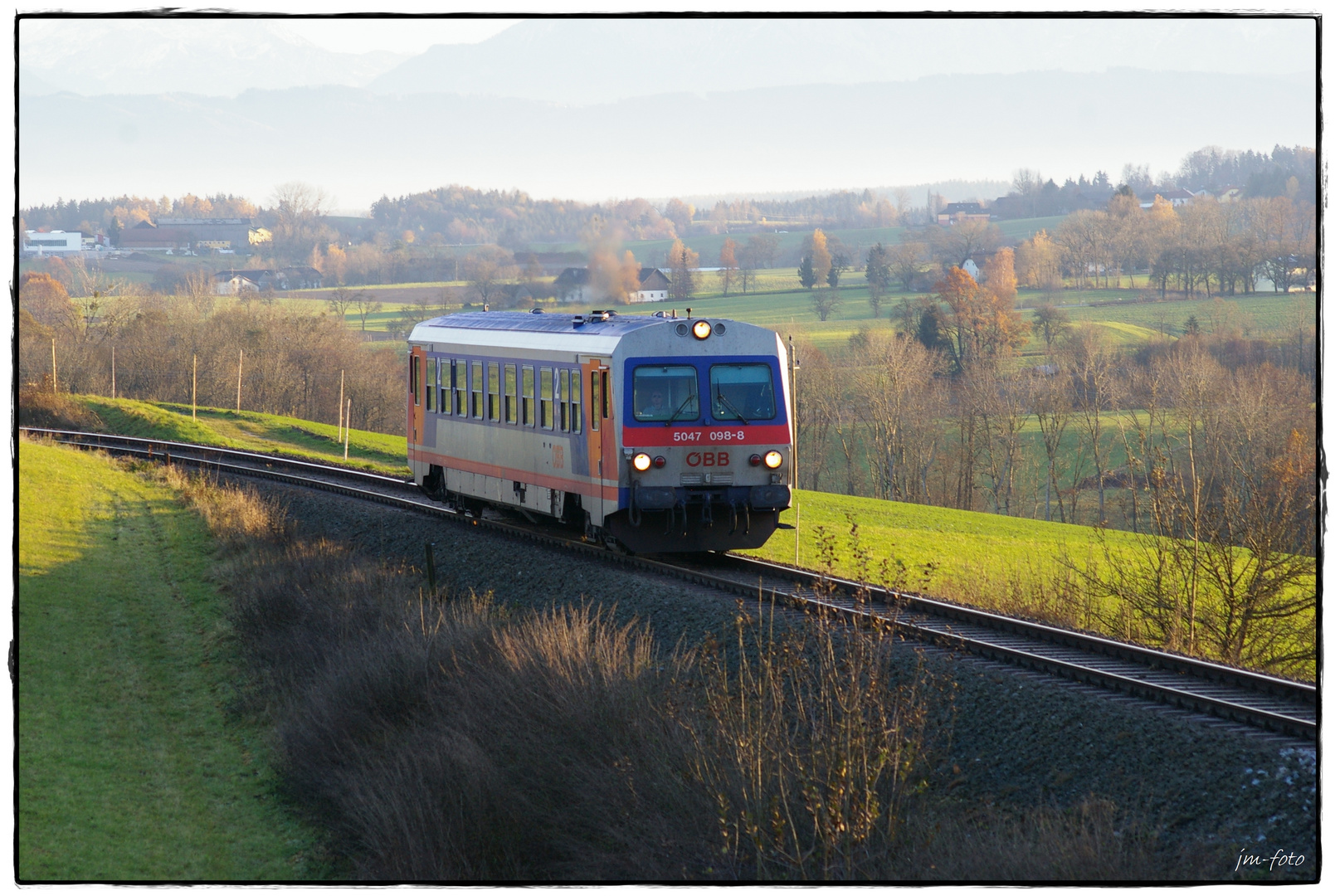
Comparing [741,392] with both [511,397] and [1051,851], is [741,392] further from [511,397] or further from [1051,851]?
[1051,851]

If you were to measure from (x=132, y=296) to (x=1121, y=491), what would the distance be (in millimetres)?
48289

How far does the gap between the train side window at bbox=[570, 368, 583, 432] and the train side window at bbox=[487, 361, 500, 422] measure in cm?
257

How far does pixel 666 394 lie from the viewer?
18.0 meters

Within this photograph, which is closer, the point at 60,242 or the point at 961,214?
the point at 60,242

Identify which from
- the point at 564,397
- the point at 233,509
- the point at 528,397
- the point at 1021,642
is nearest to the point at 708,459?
the point at 564,397

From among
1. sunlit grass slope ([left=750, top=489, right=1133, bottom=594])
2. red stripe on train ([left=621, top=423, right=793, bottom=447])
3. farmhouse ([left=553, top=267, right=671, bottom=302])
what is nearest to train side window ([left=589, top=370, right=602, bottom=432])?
red stripe on train ([left=621, top=423, right=793, bottom=447])

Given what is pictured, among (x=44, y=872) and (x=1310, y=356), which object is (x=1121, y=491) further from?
(x=44, y=872)

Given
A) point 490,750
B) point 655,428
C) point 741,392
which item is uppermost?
point 741,392

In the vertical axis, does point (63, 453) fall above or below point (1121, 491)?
above

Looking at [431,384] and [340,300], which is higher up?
[340,300]

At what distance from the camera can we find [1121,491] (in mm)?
53938

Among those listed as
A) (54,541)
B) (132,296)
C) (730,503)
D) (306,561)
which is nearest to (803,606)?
(730,503)

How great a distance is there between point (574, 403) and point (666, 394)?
5.39 ft

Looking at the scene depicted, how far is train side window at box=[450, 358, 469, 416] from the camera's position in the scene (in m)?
22.5
